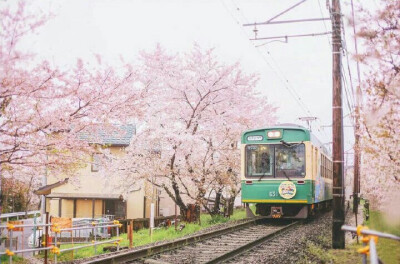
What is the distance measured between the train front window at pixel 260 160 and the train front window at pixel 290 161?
0.62ft

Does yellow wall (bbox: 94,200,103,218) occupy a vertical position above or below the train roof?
below

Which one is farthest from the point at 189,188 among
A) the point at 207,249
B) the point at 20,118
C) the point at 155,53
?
the point at 20,118

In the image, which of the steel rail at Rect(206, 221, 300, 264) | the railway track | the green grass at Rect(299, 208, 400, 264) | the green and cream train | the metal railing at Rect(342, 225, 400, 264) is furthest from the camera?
the green and cream train

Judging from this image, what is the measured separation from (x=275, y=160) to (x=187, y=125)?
531 cm

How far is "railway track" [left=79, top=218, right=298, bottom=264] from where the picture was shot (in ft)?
25.1

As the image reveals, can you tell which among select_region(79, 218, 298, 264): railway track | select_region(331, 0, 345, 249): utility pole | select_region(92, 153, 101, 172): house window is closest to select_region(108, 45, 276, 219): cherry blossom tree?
select_region(92, 153, 101, 172): house window

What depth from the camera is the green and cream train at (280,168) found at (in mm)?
13180

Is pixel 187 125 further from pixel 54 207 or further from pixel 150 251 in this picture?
pixel 54 207

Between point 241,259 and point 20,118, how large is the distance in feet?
14.7

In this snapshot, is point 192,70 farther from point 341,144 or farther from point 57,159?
point 57,159

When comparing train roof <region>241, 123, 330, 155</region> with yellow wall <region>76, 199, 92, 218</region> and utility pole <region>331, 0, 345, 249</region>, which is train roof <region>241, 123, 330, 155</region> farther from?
yellow wall <region>76, 199, 92, 218</region>

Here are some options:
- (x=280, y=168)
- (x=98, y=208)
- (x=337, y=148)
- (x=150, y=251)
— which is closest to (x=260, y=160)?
(x=280, y=168)

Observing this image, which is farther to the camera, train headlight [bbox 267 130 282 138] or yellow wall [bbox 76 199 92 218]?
yellow wall [bbox 76 199 92 218]

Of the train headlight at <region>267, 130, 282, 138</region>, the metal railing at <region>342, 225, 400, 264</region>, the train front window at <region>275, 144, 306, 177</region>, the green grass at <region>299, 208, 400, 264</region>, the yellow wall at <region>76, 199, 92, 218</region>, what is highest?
the train headlight at <region>267, 130, 282, 138</region>
